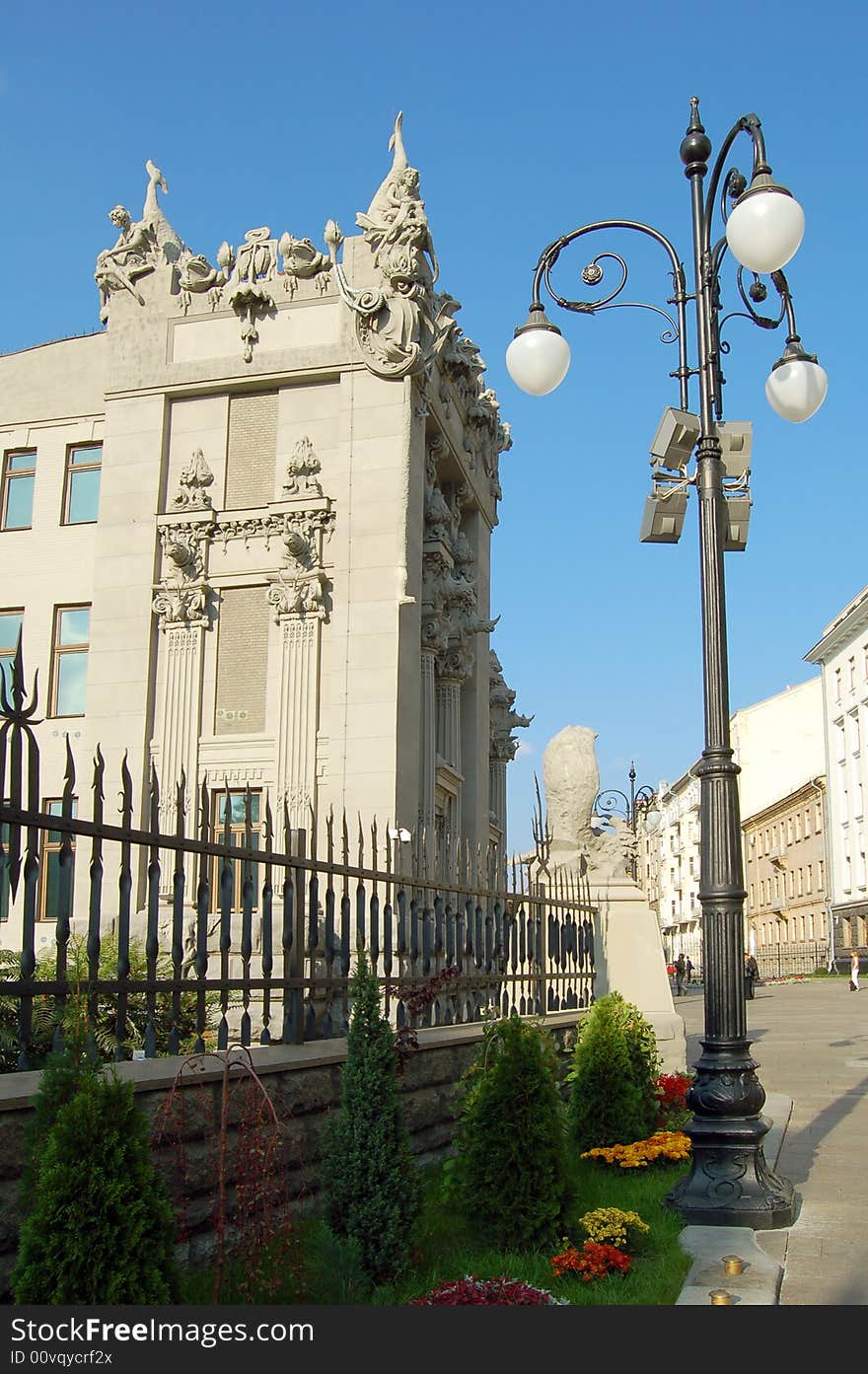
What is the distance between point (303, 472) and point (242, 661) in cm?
370

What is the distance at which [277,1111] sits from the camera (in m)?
6.40

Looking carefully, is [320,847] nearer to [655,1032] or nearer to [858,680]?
[655,1032]

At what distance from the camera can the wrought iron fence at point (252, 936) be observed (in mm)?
5355

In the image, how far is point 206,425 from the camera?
23922 millimetres

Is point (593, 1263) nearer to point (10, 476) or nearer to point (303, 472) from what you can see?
point (303, 472)

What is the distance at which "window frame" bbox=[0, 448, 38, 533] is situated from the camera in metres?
25.5

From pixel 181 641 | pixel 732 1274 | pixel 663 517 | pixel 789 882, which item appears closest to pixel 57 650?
pixel 181 641

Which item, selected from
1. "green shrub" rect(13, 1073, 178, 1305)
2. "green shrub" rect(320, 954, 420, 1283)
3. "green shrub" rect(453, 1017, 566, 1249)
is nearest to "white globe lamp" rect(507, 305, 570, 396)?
"green shrub" rect(453, 1017, 566, 1249)

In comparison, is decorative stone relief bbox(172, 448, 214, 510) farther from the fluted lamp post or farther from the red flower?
the red flower

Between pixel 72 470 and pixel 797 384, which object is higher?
pixel 72 470

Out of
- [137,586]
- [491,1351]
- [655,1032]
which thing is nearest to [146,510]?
[137,586]

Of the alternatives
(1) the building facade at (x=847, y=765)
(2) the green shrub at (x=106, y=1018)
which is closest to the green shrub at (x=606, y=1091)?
(2) the green shrub at (x=106, y=1018)

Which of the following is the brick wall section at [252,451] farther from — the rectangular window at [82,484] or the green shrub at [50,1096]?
the green shrub at [50,1096]

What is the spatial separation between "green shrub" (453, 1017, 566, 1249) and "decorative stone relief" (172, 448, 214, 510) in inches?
691
